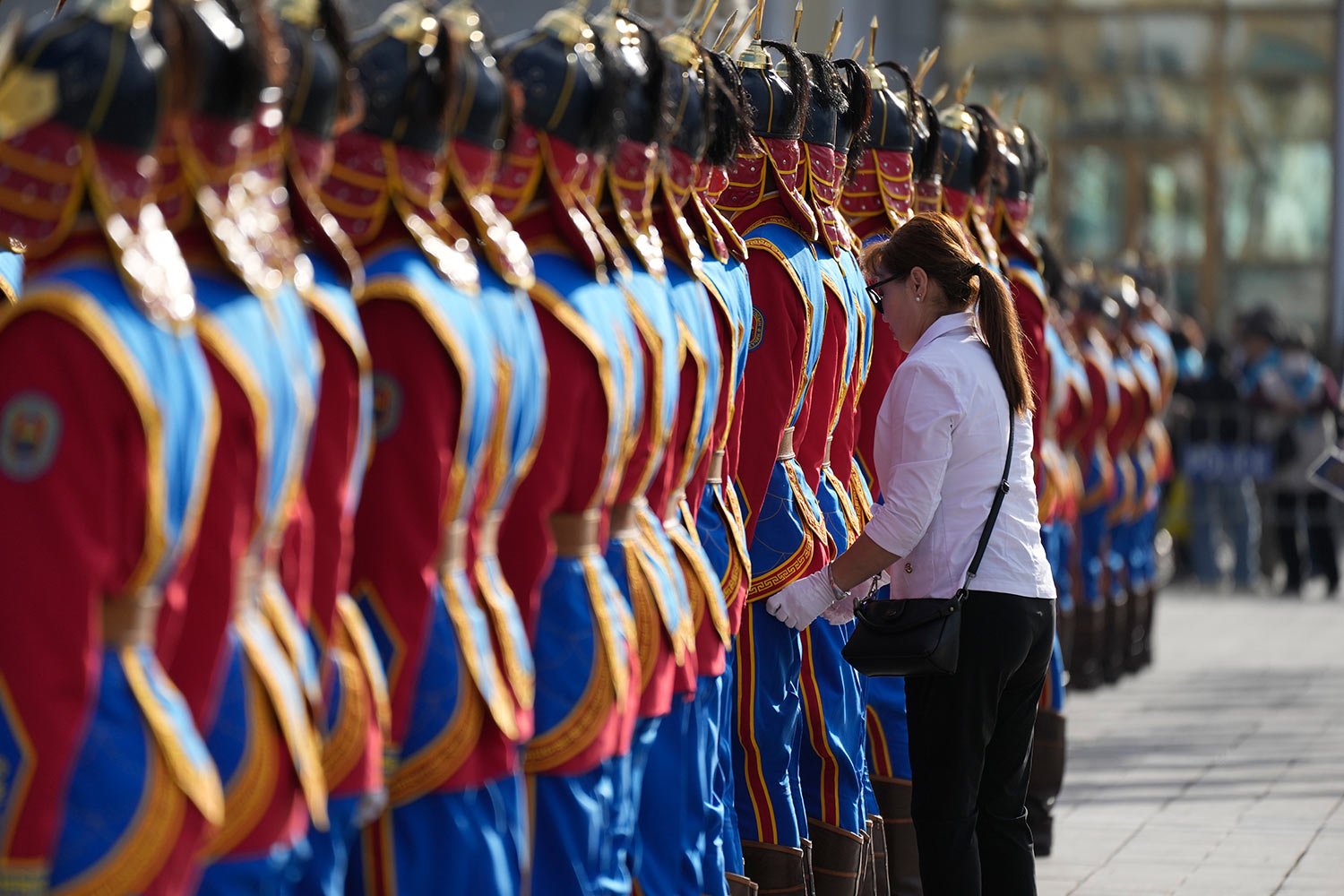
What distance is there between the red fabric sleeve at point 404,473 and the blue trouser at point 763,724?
188 centimetres

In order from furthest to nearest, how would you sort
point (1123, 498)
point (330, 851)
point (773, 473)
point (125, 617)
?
point (1123, 498)
point (773, 473)
point (330, 851)
point (125, 617)

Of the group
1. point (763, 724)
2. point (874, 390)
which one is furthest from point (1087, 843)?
point (763, 724)

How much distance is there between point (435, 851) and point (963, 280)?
1941 mm

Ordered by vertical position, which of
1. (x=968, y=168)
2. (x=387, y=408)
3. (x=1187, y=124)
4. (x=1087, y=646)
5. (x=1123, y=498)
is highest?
(x=1187, y=124)

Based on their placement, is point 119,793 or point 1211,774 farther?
point 1211,774

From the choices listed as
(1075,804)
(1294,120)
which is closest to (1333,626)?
(1075,804)

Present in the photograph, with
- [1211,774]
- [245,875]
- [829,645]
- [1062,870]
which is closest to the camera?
[245,875]

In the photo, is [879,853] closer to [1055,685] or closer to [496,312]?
[1055,685]

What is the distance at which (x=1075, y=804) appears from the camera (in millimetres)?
8109

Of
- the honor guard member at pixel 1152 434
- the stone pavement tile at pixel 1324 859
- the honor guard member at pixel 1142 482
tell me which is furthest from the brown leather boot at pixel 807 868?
the honor guard member at pixel 1152 434

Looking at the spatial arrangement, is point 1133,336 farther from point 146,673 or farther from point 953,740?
point 146,673

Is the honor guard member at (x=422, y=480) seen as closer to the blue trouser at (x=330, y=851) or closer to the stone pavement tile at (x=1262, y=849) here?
the blue trouser at (x=330, y=851)

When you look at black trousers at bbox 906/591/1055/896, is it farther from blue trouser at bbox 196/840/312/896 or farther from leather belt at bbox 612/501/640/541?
blue trouser at bbox 196/840/312/896

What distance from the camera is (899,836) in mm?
6125
